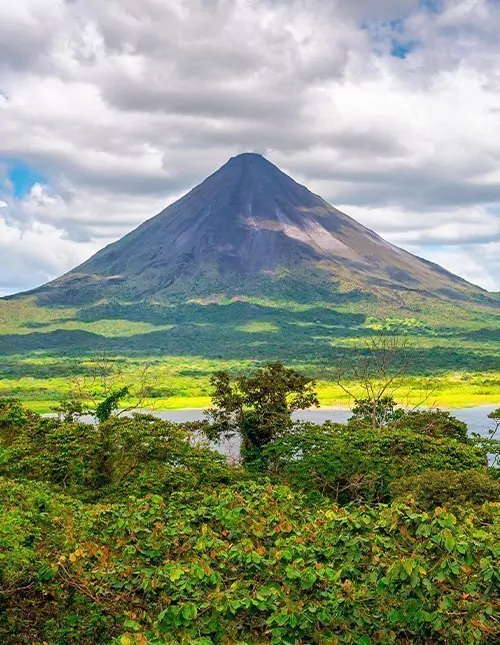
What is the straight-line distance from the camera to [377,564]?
704 cm

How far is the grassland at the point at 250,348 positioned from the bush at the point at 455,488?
173 ft

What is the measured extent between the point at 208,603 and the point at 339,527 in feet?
7.54

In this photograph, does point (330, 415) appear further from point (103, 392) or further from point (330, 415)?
point (103, 392)

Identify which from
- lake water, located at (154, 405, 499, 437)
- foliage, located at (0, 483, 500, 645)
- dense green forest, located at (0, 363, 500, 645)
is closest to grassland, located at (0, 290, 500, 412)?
lake water, located at (154, 405, 499, 437)

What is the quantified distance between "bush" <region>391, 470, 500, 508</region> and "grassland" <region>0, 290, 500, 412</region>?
5264 cm

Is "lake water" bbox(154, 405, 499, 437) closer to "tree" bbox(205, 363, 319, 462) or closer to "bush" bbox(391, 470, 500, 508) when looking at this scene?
"tree" bbox(205, 363, 319, 462)

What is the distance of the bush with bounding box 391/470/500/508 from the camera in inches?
628

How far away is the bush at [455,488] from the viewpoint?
628 inches

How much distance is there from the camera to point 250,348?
153500 mm

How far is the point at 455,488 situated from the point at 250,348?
450ft

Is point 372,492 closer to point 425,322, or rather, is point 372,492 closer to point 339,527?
point 339,527

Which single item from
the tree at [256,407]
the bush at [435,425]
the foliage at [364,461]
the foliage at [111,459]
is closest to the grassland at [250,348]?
the bush at [435,425]

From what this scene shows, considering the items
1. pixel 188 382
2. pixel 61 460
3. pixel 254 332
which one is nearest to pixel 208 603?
pixel 61 460

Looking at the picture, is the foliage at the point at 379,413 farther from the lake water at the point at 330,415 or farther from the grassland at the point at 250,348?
the grassland at the point at 250,348
